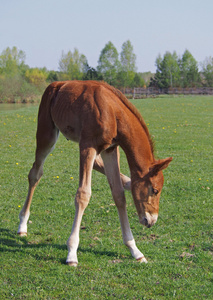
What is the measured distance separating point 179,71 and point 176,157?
8197cm

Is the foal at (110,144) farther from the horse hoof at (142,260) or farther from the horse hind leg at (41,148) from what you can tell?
the horse hind leg at (41,148)

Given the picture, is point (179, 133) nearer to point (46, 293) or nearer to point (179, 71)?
point (46, 293)

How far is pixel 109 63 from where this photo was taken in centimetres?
7412

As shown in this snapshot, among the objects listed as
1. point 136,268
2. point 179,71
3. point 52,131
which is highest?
point 179,71

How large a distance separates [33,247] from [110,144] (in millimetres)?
1702

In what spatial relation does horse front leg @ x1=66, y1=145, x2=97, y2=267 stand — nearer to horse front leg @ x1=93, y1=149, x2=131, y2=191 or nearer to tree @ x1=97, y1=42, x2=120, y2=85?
horse front leg @ x1=93, y1=149, x2=131, y2=191

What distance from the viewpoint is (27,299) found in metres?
3.39

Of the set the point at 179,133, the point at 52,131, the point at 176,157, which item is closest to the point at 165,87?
the point at 179,133

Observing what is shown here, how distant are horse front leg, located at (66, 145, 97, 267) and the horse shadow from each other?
0.22 meters

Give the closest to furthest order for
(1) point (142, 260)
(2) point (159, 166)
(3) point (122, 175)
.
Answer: (2) point (159, 166)
(1) point (142, 260)
(3) point (122, 175)

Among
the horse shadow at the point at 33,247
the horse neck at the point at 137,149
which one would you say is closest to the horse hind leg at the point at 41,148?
the horse shadow at the point at 33,247

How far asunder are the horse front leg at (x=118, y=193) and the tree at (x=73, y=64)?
81324 millimetres

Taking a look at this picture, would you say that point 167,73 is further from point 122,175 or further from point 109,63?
point 122,175

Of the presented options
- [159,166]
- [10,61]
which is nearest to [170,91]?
[10,61]
